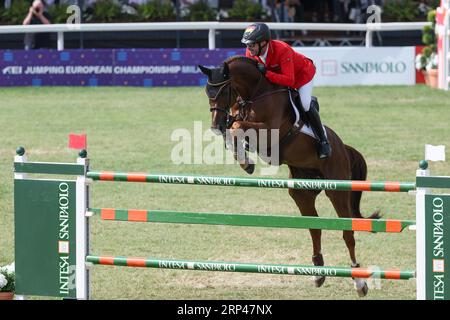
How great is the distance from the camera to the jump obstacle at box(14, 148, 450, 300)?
23.4ft

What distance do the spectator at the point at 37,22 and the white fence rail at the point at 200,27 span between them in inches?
24.2

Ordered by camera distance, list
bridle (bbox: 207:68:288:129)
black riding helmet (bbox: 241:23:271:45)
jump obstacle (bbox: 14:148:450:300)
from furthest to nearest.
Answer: black riding helmet (bbox: 241:23:271:45)
bridle (bbox: 207:68:288:129)
jump obstacle (bbox: 14:148:450:300)

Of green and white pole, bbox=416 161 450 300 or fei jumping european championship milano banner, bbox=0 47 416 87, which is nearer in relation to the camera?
green and white pole, bbox=416 161 450 300

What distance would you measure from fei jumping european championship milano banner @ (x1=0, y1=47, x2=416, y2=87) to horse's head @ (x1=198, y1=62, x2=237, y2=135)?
13342 millimetres

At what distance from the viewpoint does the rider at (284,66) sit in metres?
9.02

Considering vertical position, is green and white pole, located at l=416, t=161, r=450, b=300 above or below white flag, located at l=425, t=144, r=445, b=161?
below

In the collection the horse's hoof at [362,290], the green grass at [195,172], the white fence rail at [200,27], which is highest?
the white fence rail at [200,27]

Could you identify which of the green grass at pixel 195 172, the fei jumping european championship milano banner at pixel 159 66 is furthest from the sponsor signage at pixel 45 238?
the fei jumping european championship milano banner at pixel 159 66

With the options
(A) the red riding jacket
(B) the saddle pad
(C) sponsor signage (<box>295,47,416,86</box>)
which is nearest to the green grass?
(C) sponsor signage (<box>295,47,416,86</box>)

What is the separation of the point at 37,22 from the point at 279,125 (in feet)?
54.6

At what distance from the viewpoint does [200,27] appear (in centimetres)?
2303

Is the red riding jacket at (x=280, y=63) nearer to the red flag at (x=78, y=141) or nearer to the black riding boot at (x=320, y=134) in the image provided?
the black riding boot at (x=320, y=134)

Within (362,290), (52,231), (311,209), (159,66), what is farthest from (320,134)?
(159,66)

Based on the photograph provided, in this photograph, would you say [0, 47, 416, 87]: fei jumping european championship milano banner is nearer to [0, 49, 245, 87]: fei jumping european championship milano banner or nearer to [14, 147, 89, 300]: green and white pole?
[0, 49, 245, 87]: fei jumping european championship milano banner
